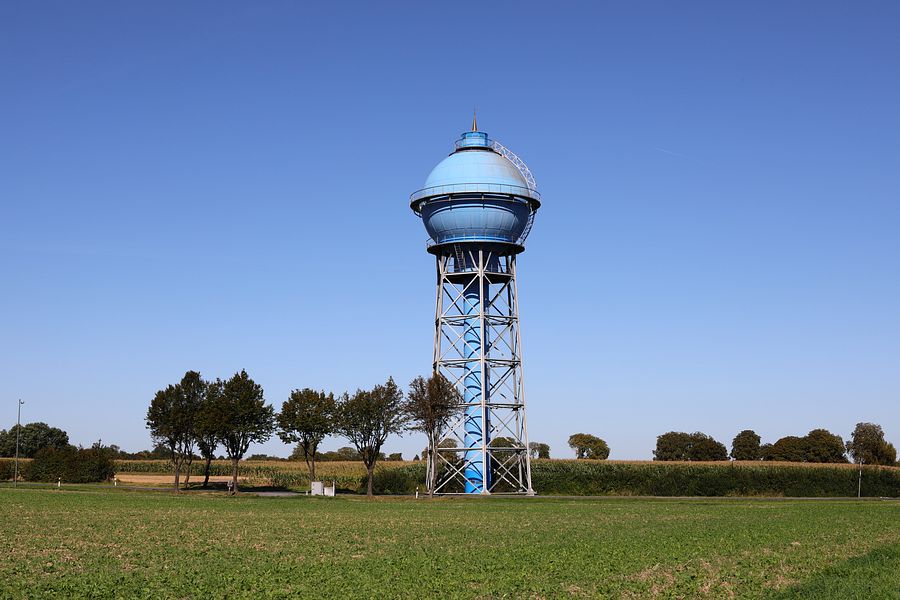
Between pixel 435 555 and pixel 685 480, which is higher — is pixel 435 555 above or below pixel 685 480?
below

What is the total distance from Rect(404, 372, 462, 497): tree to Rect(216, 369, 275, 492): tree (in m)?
12.3

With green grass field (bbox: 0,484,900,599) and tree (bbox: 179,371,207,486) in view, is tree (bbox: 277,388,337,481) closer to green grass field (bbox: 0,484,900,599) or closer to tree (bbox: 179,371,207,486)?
tree (bbox: 179,371,207,486)

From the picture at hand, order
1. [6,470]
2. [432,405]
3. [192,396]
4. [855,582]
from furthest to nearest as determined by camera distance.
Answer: [6,470], [192,396], [432,405], [855,582]

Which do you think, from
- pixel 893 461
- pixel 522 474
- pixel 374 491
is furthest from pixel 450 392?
pixel 893 461

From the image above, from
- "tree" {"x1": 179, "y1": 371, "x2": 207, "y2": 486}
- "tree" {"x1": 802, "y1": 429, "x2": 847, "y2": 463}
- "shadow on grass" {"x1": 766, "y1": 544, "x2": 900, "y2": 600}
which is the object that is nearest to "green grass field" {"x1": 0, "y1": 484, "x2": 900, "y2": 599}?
"shadow on grass" {"x1": 766, "y1": 544, "x2": 900, "y2": 600}

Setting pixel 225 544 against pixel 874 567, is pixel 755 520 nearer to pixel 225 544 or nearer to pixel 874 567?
pixel 874 567

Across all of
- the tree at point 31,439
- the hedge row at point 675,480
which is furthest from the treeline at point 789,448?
the tree at point 31,439

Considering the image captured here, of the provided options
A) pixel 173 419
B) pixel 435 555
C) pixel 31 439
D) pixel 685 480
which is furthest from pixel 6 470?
pixel 435 555

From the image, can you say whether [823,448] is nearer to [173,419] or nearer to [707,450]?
[707,450]

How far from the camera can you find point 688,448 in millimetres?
157250

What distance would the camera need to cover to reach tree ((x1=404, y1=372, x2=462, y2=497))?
7275cm

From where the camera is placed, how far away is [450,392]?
73438 mm

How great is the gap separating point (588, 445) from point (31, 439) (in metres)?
84.7

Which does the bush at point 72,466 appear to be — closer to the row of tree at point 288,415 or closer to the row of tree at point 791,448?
the row of tree at point 288,415
